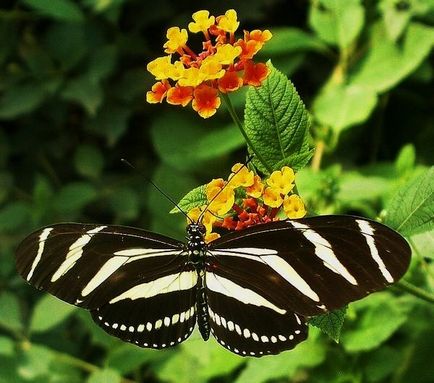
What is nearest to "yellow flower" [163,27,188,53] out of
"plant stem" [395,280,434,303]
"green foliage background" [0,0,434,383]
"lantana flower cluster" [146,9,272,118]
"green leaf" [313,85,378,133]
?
"lantana flower cluster" [146,9,272,118]

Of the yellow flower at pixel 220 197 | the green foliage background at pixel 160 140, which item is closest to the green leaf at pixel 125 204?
the green foliage background at pixel 160 140

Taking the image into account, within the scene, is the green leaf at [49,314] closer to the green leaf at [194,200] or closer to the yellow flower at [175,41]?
the green leaf at [194,200]

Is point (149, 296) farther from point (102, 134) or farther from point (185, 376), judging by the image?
point (102, 134)

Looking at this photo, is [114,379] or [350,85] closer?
[114,379]

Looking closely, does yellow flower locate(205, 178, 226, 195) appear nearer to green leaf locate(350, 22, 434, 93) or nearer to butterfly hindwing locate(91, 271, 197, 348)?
butterfly hindwing locate(91, 271, 197, 348)

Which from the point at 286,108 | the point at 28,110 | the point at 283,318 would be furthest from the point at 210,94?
the point at 28,110

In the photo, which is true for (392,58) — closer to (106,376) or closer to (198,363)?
(198,363)
